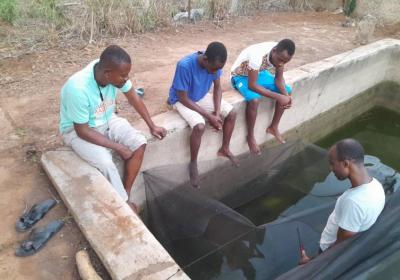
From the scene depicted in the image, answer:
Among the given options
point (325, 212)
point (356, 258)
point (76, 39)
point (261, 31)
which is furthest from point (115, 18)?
point (356, 258)

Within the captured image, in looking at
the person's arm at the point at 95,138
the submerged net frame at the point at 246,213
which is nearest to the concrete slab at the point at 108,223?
the person's arm at the point at 95,138

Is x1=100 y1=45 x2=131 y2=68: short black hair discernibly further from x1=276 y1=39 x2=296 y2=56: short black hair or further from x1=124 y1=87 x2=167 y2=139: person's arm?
x1=276 y1=39 x2=296 y2=56: short black hair

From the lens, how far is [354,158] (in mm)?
2514

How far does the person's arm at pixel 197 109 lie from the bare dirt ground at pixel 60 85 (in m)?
0.58

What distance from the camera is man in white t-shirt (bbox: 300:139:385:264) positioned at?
2.47m

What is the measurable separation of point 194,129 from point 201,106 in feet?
1.27

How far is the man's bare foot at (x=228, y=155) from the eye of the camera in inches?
166

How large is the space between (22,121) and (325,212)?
323 cm

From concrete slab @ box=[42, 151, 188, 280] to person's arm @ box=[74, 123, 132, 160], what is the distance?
0.24 metres

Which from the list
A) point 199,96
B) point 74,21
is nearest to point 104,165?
point 199,96

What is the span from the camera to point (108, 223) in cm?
260

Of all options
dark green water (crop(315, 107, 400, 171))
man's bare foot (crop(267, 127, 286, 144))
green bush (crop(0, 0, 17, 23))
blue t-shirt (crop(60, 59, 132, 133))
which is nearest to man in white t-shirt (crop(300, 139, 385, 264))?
blue t-shirt (crop(60, 59, 132, 133))

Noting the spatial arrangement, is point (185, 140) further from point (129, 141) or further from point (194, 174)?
point (129, 141)

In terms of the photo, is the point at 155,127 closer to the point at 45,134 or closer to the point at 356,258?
the point at 45,134
